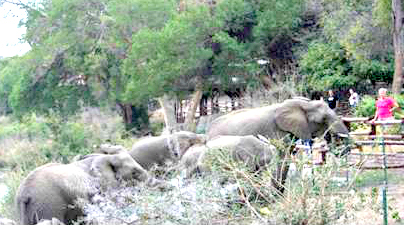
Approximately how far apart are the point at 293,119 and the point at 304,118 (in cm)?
22

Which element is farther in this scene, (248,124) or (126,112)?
(126,112)

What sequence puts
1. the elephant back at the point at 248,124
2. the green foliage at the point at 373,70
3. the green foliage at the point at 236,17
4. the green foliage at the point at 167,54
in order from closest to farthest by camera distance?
the elephant back at the point at 248,124 → the green foliage at the point at 373,70 → the green foliage at the point at 167,54 → the green foliage at the point at 236,17

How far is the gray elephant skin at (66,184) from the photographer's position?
35.1ft

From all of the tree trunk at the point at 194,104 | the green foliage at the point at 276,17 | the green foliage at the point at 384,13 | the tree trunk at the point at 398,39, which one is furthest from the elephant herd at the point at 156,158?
the tree trunk at the point at 194,104

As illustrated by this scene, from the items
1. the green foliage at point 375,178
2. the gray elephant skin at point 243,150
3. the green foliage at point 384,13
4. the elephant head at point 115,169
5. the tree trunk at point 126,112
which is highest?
the green foliage at point 384,13

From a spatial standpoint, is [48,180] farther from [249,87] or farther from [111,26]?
[111,26]

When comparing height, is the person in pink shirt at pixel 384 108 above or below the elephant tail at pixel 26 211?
above

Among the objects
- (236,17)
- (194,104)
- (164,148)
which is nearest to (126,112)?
(194,104)

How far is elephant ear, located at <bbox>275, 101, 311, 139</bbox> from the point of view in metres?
13.9

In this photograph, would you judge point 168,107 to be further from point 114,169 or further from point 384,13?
point 114,169

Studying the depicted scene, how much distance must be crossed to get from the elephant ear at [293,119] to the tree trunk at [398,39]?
31.0 feet

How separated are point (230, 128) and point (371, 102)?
9.17 m

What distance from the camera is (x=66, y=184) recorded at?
11078 millimetres

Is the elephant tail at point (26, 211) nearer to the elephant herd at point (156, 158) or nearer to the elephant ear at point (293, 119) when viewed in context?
the elephant herd at point (156, 158)
